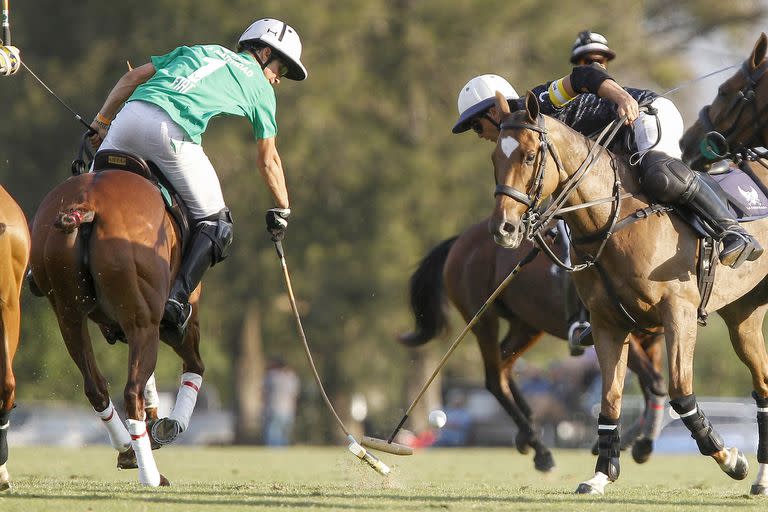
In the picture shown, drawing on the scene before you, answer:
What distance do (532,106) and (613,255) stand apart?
1.06 metres

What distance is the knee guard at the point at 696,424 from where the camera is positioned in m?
7.49

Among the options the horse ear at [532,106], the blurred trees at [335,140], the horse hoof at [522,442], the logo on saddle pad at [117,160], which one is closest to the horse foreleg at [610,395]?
the horse ear at [532,106]

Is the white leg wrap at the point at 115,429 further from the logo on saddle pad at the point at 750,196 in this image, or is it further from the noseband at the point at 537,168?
the logo on saddle pad at the point at 750,196

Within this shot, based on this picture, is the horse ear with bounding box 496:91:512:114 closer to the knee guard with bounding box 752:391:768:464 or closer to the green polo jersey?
the green polo jersey

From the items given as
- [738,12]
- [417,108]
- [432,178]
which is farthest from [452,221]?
[738,12]

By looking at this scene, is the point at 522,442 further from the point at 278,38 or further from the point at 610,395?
the point at 278,38

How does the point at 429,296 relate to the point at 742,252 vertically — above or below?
below

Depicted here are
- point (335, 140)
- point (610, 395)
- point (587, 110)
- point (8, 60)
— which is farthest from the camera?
point (335, 140)

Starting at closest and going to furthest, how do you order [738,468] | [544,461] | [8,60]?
1. [738,468]
2. [8,60]
3. [544,461]

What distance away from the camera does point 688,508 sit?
6.98 meters

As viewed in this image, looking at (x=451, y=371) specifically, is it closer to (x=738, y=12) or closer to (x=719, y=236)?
(x=738, y=12)

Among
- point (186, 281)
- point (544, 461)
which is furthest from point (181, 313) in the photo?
point (544, 461)

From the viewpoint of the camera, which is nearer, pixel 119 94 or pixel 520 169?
pixel 520 169

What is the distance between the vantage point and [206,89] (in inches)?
320
